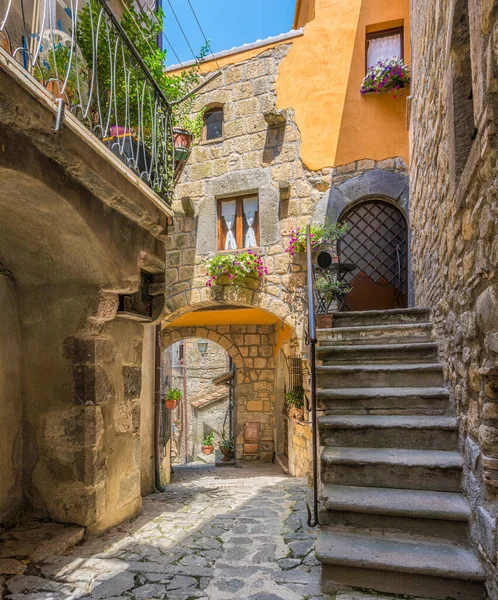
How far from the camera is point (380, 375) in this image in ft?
9.64

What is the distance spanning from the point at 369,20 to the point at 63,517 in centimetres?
683

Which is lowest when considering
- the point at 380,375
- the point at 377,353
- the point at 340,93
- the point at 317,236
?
the point at 380,375

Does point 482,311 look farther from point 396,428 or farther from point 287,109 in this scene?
point 287,109

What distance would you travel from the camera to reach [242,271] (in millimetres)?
5883

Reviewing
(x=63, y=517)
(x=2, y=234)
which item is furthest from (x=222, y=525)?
(x=2, y=234)

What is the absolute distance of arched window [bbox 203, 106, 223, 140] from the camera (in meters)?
6.68

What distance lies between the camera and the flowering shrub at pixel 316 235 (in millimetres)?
5406

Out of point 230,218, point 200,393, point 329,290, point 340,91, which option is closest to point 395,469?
point 329,290

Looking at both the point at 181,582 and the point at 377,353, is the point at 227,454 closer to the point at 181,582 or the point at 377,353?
the point at 377,353

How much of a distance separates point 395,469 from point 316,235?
11.8 ft

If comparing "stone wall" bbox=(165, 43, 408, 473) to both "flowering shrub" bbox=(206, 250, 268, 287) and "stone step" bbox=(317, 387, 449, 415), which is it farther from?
"stone step" bbox=(317, 387, 449, 415)

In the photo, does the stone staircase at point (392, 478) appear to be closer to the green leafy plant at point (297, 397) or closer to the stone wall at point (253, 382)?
the green leafy plant at point (297, 397)

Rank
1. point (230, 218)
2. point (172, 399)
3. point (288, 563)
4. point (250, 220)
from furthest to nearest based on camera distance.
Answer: point (172, 399) < point (230, 218) < point (250, 220) < point (288, 563)

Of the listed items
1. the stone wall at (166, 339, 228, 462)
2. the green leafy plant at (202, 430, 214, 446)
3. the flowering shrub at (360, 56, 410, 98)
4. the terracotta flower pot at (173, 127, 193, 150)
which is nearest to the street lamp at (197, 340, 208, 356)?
the stone wall at (166, 339, 228, 462)
